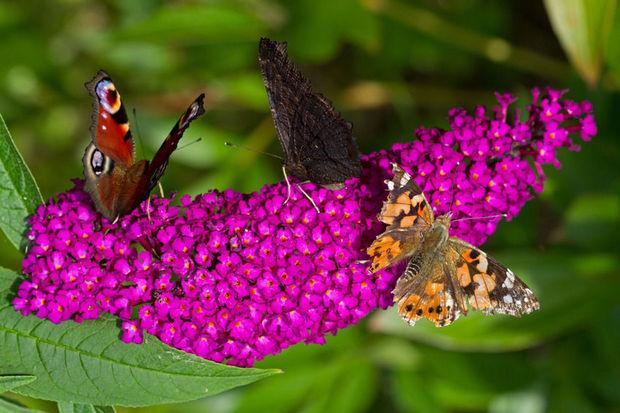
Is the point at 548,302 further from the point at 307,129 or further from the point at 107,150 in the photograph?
the point at 107,150

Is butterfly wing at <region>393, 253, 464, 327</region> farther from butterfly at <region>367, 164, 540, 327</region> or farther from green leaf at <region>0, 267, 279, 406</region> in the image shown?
green leaf at <region>0, 267, 279, 406</region>

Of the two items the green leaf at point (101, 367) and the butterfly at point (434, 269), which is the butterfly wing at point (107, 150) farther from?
the butterfly at point (434, 269)

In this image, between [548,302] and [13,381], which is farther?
[548,302]

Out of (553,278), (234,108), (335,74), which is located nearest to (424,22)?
(335,74)

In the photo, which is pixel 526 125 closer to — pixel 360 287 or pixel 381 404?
pixel 360 287

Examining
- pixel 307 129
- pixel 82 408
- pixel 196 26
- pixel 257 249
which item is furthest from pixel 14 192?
pixel 196 26

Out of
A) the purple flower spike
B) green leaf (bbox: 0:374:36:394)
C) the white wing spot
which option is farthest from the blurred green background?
green leaf (bbox: 0:374:36:394)
